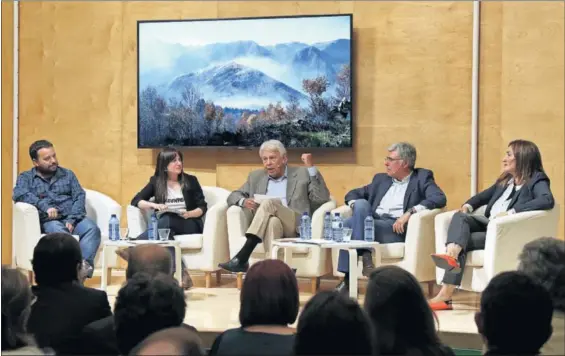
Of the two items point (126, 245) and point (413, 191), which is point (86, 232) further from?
point (413, 191)

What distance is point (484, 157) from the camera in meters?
6.72

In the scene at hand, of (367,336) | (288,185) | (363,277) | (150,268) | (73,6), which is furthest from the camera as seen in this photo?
(73,6)

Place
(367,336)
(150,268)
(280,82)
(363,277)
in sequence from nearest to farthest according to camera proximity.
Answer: (367,336) → (150,268) → (363,277) → (280,82)

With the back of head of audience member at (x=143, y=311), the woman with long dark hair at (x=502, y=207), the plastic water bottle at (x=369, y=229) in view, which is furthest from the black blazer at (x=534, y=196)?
the back of head of audience member at (x=143, y=311)

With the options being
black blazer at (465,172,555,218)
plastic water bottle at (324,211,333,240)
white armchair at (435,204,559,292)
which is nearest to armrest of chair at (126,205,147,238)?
plastic water bottle at (324,211,333,240)

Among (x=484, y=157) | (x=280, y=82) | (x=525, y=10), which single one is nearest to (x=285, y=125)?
(x=280, y=82)

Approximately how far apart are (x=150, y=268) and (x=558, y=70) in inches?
181

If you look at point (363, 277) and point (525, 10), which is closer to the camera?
point (363, 277)

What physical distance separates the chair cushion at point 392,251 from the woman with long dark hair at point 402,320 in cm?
339

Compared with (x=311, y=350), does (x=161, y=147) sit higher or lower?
higher

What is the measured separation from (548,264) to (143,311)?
151cm

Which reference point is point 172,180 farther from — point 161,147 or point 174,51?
A: point 174,51

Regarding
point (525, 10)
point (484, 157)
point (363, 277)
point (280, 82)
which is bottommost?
point (363, 277)

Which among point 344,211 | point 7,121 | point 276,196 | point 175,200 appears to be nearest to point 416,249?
point 344,211
